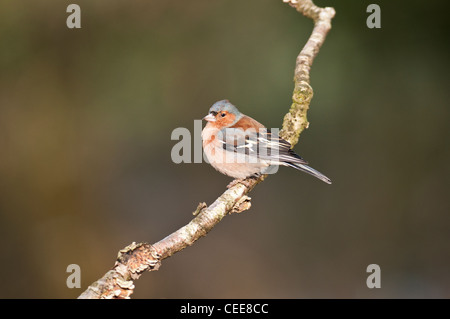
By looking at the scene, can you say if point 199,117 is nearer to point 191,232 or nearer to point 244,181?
point 244,181

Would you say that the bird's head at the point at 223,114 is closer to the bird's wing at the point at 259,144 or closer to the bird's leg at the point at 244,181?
the bird's wing at the point at 259,144

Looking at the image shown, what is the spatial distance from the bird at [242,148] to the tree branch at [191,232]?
14cm

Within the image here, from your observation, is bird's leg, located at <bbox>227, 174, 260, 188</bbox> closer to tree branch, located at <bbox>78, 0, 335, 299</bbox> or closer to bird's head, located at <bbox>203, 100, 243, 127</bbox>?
tree branch, located at <bbox>78, 0, 335, 299</bbox>

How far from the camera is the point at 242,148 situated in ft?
14.2

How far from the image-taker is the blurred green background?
6.60 m

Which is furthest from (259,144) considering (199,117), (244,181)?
(199,117)

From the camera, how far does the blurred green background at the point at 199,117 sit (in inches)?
260

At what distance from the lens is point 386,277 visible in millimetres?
6672

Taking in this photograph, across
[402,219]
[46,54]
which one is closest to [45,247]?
[46,54]

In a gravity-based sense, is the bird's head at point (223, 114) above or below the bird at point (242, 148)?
above

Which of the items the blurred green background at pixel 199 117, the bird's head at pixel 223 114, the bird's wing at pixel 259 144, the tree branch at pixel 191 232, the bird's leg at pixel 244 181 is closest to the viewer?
the tree branch at pixel 191 232

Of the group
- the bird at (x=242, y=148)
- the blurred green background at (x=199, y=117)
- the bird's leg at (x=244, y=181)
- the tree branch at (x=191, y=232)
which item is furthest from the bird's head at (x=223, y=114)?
the blurred green background at (x=199, y=117)

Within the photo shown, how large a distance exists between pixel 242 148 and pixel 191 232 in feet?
5.01

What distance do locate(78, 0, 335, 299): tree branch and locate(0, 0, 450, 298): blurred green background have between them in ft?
7.95
